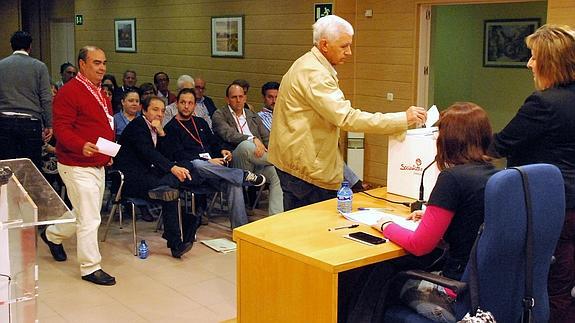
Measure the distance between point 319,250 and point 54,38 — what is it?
12.2m

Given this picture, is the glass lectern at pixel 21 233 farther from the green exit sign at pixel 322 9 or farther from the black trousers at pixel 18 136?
the green exit sign at pixel 322 9

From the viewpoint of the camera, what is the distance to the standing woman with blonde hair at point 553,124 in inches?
112

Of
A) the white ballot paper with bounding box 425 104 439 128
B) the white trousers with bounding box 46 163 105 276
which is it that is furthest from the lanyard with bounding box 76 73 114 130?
the white ballot paper with bounding box 425 104 439 128

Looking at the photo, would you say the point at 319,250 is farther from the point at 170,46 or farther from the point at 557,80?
the point at 170,46

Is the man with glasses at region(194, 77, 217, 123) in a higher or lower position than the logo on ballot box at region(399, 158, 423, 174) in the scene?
higher

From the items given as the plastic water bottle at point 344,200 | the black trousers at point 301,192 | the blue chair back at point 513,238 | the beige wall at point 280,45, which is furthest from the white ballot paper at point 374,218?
the beige wall at point 280,45

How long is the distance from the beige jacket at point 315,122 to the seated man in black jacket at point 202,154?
1935 millimetres

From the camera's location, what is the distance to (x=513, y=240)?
7.77 ft

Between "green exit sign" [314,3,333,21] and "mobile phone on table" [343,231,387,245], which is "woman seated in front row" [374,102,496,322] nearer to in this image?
"mobile phone on table" [343,231,387,245]

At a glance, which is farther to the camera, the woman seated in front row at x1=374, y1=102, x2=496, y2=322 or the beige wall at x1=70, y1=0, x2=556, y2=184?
the beige wall at x1=70, y1=0, x2=556, y2=184

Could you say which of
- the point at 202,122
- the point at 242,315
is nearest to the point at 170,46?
the point at 202,122

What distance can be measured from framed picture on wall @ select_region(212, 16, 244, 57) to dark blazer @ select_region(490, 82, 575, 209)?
6.08 m

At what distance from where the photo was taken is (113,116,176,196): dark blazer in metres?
5.21

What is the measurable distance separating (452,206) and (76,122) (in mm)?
2551
